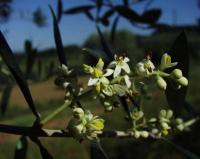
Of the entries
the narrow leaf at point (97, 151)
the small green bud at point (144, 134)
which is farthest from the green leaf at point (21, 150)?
the small green bud at point (144, 134)

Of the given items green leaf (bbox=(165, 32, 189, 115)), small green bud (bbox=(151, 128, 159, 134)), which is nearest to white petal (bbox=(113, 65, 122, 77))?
green leaf (bbox=(165, 32, 189, 115))

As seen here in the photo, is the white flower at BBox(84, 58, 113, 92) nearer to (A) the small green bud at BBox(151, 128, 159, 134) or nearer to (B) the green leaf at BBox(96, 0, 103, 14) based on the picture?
(A) the small green bud at BBox(151, 128, 159, 134)

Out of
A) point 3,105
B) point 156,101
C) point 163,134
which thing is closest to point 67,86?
point 163,134

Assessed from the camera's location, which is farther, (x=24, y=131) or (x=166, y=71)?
(x=166, y=71)

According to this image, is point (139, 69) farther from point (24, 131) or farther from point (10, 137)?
point (10, 137)

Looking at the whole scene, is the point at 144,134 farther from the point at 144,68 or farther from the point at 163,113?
the point at 144,68
